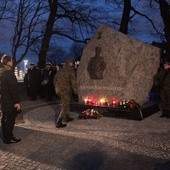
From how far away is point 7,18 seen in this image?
30.6 metres

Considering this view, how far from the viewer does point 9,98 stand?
8578 millimetres

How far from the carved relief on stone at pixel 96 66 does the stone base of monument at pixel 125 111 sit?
1.13m

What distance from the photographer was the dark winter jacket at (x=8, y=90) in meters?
8.47

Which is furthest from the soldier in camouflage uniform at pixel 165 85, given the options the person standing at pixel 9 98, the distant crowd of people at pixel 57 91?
the person standing at pixel 9 98

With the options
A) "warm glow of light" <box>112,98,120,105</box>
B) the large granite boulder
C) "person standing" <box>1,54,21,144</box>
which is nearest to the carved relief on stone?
the large granite boulder

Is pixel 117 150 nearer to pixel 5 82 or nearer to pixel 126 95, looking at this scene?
pixel 5 82

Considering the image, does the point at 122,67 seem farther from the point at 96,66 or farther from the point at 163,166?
the point at 163,166

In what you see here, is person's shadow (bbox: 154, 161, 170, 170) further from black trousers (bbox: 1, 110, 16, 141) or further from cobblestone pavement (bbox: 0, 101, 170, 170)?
black trousers (bbox: 1, 110, 16, 141)

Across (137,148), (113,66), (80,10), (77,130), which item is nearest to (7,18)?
(80,10)

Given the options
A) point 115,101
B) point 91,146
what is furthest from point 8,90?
point 115,101

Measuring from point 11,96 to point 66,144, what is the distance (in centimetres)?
171

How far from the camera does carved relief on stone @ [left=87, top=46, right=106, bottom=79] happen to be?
12.9 metres

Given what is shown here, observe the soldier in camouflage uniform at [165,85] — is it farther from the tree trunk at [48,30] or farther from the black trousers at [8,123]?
the tree trunk at [48,30]

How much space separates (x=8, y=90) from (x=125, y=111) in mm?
4427
